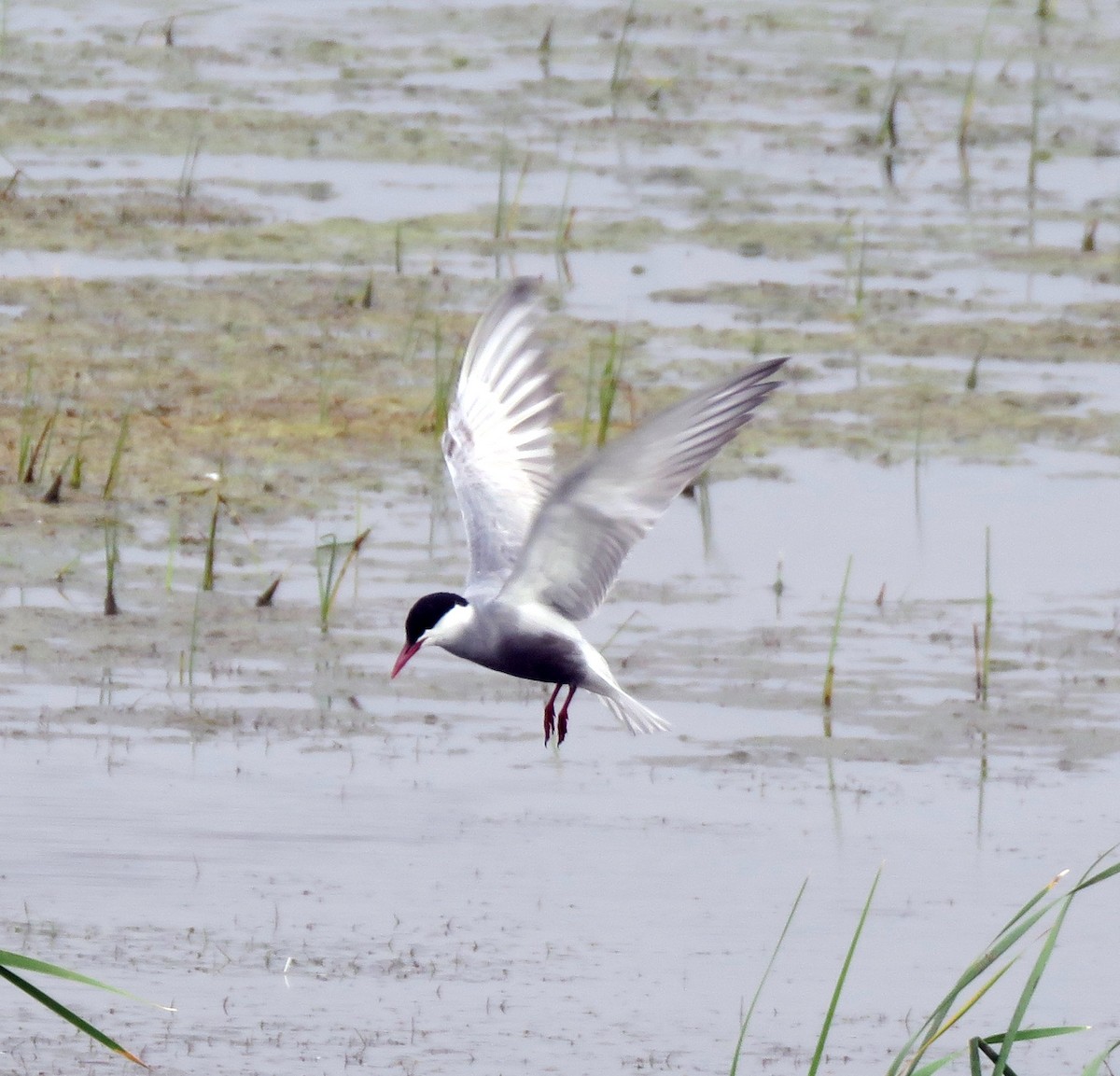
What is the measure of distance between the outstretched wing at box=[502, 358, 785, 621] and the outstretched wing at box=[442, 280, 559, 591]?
2.11 feet

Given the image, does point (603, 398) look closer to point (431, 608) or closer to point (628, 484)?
point (431, 608)

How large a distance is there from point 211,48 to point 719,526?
9.30 m

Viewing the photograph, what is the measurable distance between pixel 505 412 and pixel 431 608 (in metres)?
1.10

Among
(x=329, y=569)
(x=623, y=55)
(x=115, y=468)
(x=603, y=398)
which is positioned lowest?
(x=329, y=569)

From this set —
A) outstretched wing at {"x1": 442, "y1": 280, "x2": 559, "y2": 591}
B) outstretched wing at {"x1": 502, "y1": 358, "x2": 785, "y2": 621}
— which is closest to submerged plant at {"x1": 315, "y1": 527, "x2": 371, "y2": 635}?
outstretched wing at {"x1": 442, "y1": 280, "x2": 559, "y2": 591}

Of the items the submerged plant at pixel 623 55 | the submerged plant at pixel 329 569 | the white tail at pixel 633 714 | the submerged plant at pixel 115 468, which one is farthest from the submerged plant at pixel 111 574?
the submerged plant at pixel 623 55

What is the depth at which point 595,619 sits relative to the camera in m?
8.06

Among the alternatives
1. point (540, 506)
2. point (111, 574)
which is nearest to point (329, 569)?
point (111, 574)

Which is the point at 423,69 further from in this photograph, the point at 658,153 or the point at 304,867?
the point at 304,867

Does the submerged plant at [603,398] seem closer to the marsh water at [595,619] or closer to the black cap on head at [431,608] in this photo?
the marsh water at [595,619]

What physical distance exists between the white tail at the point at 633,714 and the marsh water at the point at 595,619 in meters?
0.33

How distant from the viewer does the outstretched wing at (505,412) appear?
667cm

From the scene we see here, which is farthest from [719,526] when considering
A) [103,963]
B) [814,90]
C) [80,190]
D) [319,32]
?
[319,32]

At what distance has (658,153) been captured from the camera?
49.9 feet
